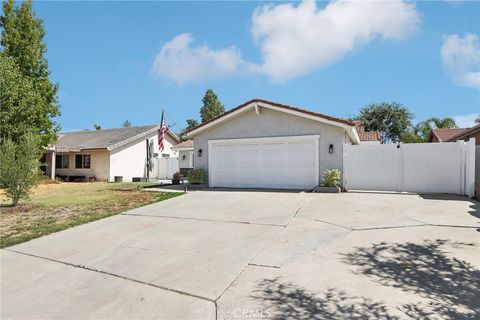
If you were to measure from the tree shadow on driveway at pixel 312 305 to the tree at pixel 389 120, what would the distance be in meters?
43.5

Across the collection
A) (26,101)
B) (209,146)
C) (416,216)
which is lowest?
(416,216)

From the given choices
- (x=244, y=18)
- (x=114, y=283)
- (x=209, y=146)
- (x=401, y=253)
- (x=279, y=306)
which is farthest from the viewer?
(x=209, y=146)

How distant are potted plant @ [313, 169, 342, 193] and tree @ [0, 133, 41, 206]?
1096 cm

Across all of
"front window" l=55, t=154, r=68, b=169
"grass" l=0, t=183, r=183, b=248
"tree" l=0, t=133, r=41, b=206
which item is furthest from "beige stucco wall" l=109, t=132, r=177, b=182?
"tree" l=0, t=133, r=41, b=206

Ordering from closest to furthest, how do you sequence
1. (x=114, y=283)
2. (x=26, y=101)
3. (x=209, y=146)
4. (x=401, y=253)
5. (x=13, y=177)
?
(x=114, y=283), (x=401, y=253), (x=13, y=177), (x=209, y=146), (x=26, y=101)

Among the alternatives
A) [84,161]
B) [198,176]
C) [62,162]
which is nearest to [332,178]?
[198,176]

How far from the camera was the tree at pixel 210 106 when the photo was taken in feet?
158

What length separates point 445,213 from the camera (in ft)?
25.4

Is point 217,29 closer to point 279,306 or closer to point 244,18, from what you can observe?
point 244,18

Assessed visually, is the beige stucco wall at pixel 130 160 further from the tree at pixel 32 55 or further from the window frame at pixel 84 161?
the tree at pixel 32 55

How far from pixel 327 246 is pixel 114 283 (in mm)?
3584

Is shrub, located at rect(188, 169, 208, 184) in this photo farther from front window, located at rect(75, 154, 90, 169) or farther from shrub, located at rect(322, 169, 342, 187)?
front window, located at rect(75, 154, 90, 169)

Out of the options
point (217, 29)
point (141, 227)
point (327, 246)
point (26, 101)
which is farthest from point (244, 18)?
point (26, 101)

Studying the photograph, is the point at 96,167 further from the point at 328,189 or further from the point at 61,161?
the point at 328,189
